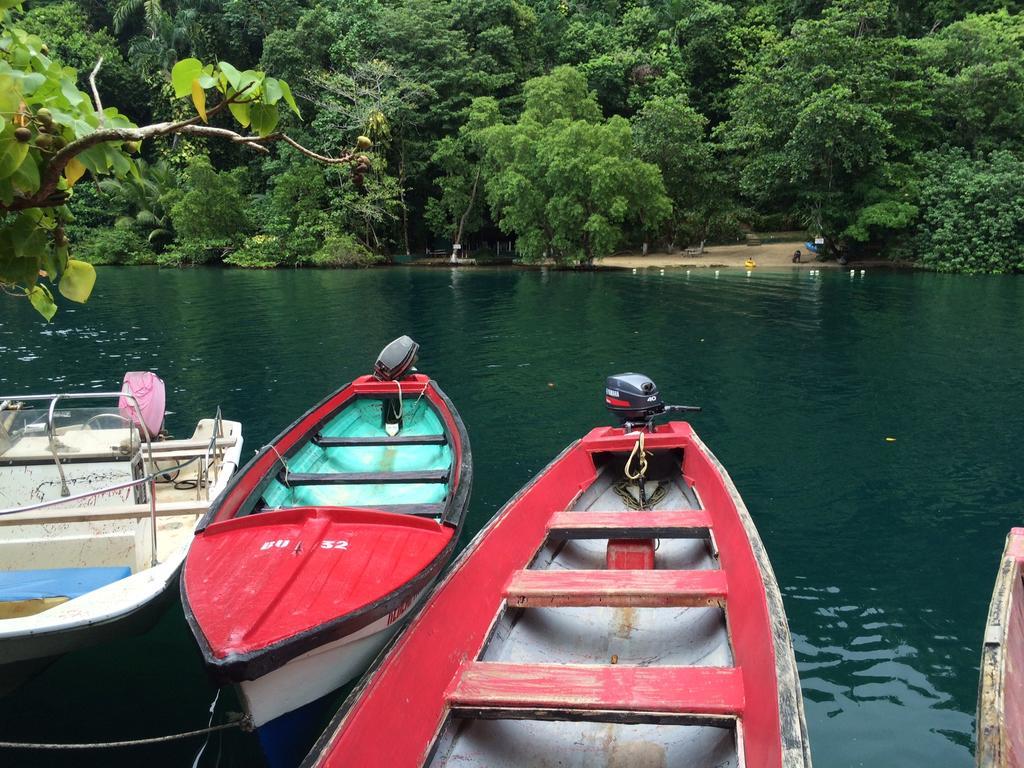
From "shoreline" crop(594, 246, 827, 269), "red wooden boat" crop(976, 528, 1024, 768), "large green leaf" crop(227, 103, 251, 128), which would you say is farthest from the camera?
"shoreline" crop(594, 246, 827, 269)

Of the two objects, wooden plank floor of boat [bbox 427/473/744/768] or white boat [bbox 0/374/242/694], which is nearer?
wooden plank floor of boat [bbox 427/473/744/768]

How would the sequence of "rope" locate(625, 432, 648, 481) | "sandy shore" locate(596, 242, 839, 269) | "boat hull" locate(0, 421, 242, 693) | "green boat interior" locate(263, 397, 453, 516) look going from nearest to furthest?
"boat hull" locate(0, 421, 242, 693)
"green boat interior" locate(263, 397, 453, 516)
"rope" locate(625, 432, 648, 481)
"sandy shore" locate(596, 242, 839, 269)

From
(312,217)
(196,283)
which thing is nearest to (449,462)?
(196,283)

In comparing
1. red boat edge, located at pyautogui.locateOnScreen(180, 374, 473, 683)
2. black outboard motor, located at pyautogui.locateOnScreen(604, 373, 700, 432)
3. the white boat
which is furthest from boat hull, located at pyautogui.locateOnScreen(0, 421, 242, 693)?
black outboard motor, located at pyautogui.locateOnScreen(604, 373, 700, 432)

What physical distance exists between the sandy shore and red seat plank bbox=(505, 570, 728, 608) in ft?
96.9

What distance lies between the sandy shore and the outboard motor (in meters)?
25.9

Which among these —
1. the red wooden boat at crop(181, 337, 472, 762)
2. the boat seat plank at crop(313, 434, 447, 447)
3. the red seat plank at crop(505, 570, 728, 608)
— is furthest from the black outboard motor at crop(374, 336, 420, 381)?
the red seat plank at crop(505, 570, 728, 608)

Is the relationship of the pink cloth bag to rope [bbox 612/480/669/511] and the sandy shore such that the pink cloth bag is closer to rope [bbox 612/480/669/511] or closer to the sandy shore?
rope [bbox 612/480/669/511]

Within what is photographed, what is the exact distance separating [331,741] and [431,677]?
675 millimetres

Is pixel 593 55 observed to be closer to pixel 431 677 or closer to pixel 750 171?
pixel 750 171

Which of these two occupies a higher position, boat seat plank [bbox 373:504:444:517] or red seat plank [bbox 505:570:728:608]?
boat seat plank [bbox 373:504:444:517]

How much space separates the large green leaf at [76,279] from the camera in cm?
237

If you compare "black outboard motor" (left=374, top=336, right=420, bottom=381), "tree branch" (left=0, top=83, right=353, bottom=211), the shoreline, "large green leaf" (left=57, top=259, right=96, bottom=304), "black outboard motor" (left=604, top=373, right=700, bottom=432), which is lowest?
"black outboard motor" (left=604, top=373, right=700, bottom=432)

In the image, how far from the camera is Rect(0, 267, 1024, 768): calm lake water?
4.43 m
